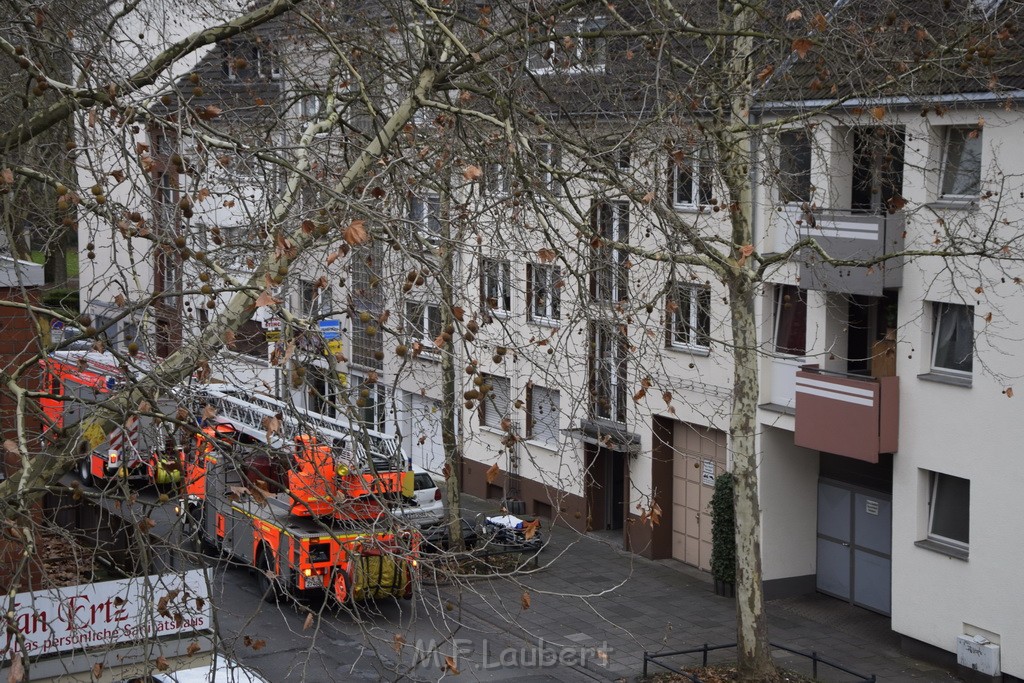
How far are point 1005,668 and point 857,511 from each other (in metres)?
4.46

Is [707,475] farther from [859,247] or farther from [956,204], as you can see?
[956,204]

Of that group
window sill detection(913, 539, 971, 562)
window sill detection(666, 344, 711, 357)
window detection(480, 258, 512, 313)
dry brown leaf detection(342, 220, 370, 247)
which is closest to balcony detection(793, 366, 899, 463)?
window sill detection(913, 539, 971, 562)

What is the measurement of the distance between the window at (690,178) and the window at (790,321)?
2087 mm

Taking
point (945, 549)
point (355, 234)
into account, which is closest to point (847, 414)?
point (945, 549)

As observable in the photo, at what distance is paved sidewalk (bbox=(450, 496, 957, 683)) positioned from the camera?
18688mm

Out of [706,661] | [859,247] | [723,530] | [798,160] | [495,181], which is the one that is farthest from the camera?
[723,530]

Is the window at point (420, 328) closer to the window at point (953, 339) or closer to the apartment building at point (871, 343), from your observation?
the apartment building at point (871, 343)

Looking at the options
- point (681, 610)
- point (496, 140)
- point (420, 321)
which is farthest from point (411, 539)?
point (681, 610)

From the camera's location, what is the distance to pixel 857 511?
21469 millimetres

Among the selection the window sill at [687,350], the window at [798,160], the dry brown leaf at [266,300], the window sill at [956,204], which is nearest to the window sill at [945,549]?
the window sill at [956,204]

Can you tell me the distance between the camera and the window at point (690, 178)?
11.9m

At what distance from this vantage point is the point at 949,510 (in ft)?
61.6

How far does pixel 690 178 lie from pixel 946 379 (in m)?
7.28

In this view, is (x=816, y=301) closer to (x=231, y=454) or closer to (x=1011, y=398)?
(x=1011, y=398)
